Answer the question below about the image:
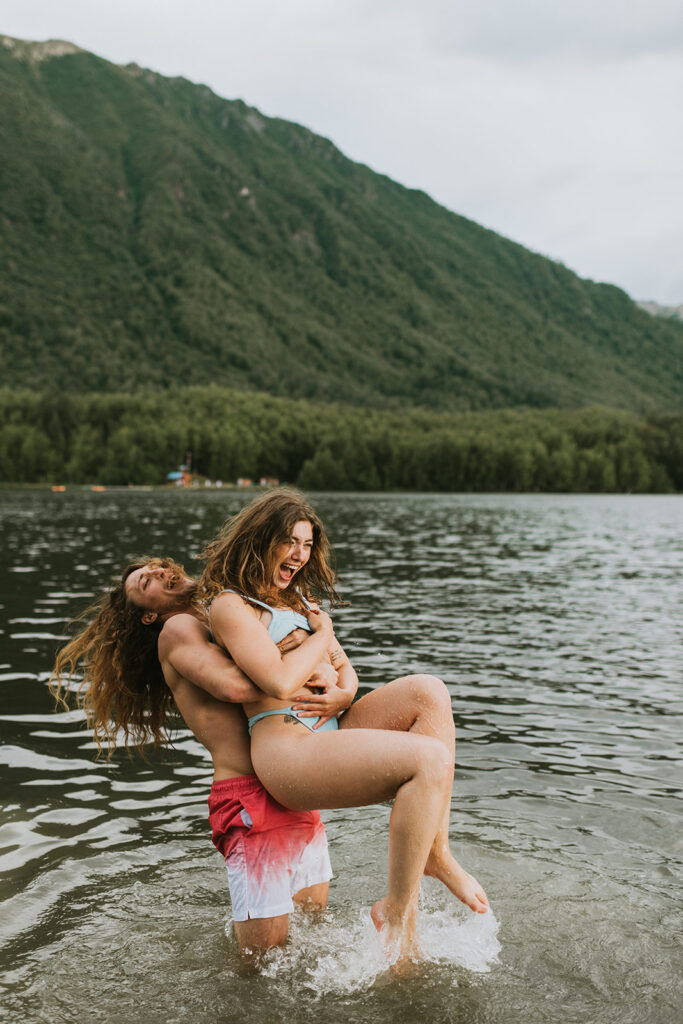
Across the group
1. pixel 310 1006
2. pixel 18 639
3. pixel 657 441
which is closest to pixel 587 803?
pixel 310 1006

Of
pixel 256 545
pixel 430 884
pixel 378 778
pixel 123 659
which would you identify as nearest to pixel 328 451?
pixel 430 884

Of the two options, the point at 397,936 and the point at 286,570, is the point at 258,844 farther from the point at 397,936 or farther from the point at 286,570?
the point at 286,570

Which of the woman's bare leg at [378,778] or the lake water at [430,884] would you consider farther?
the lake water at [430,884]

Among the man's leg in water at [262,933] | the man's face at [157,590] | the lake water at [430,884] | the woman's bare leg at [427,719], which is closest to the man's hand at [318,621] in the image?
the woman's bare leg at [427,719]

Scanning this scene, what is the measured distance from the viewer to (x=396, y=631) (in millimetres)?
18328

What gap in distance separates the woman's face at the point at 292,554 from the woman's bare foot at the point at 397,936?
5.81 ft

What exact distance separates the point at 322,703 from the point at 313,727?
0.14 meters

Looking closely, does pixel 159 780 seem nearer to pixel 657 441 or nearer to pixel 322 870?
pixel 322 870

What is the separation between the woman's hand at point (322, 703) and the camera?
193 inches

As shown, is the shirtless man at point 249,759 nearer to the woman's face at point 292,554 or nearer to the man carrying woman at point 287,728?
the man carrying woman at point 287,728

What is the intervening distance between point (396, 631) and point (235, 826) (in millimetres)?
13414

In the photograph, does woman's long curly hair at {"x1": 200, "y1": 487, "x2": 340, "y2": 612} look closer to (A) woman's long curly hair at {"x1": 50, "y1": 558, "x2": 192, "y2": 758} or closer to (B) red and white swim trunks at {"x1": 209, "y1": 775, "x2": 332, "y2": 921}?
(A) woman's long curly hair at {"x1": 50, "y1": 558, "x2": 192, "y2": 758}

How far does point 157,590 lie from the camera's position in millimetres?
5645

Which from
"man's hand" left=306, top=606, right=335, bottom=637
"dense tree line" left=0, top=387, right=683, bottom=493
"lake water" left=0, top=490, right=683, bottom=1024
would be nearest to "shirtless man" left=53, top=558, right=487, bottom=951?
"man's hand" left=306, top=606, right=335, bottom=637
